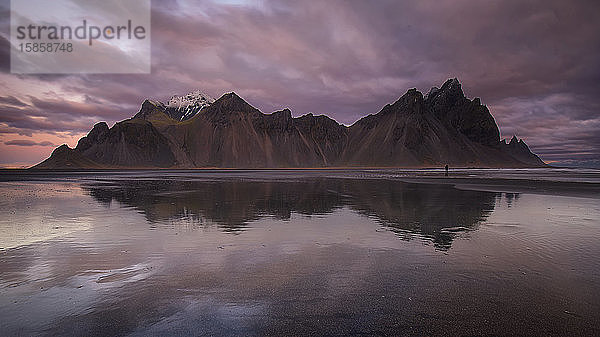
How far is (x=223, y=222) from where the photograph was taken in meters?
14.9

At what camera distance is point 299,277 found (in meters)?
7.72

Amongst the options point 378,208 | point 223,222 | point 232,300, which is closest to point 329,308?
point 232,300

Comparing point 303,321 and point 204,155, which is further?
point 204,155

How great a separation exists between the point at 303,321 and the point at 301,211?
43.2 ft

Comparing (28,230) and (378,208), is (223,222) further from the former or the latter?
(378,208)

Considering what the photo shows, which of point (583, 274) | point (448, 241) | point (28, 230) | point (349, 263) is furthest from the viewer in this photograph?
point (28, 230)

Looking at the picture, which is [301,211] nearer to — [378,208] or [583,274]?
[378,208]

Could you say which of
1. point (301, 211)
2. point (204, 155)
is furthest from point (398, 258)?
point (204, 155)

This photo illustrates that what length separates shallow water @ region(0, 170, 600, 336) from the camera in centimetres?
543

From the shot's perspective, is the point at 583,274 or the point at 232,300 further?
the point at 583,274

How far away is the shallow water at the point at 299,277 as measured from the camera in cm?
543

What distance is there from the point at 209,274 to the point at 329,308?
335 cm

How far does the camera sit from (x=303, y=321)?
546cm

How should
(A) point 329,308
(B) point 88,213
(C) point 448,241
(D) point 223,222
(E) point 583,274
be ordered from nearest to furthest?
(A) point 329,308
(E) point 583,274
(C) point 448,241
(D) point 223,222
(B) point 88,213
